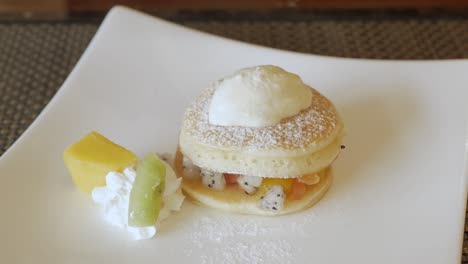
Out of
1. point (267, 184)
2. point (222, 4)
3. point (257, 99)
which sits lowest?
point (222, 4)

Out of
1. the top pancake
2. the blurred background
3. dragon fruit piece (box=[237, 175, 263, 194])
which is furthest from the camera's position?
the blurred background

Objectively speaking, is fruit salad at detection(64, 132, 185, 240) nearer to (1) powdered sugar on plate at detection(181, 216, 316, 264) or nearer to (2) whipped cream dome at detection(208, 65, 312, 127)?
(1) powdered sugar on plate at detection(181, 216, 316, 264)

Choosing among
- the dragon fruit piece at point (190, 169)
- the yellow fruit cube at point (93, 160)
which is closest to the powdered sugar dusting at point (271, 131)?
the dragon fruit piece at point (190, 169)

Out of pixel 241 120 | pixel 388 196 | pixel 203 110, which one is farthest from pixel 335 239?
pixel 203 110

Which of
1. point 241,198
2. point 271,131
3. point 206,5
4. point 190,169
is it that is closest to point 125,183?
point 190,169

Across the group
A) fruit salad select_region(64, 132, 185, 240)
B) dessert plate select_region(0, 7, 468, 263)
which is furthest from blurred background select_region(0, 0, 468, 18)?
fruit salad select_region(64, 132, 185, 240)

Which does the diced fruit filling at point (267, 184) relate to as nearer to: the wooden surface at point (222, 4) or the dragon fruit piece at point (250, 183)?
the dragon fruit piece at point (250, 183)

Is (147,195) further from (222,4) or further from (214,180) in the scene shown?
(222,4)
